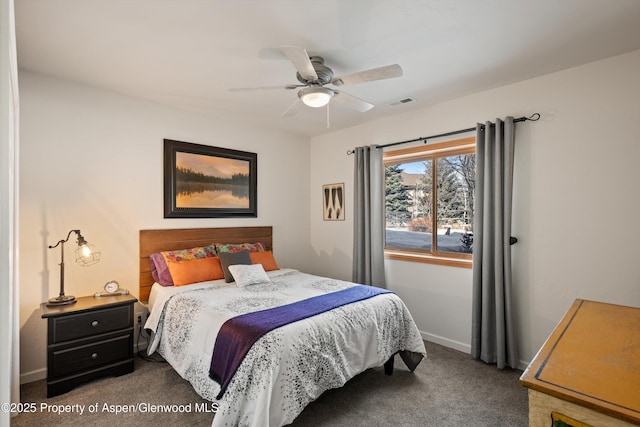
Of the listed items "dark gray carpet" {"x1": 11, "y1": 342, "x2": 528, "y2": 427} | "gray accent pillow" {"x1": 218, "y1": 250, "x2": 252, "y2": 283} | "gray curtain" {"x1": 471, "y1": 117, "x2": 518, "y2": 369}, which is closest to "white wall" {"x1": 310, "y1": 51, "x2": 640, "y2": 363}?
"gray curtain" {"x1": 471, "y1": 117, "x2": 518, "y2": 369}

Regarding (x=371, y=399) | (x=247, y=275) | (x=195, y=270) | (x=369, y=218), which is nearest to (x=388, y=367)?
(x=371, y=399)

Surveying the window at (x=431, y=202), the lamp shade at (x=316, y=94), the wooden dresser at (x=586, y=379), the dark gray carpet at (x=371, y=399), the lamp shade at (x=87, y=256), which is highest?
the lamp shade at (x=316, y=94)

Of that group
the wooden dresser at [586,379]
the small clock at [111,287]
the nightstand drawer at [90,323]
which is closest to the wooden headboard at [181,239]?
the small clock at [111,287]

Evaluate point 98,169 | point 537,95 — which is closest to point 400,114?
point 537,95

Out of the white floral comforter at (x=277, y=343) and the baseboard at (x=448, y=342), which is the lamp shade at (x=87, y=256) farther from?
the baseboard at (x=448, y=342)

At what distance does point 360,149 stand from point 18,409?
12.6 feet

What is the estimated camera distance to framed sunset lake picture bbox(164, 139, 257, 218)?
3.47 metres

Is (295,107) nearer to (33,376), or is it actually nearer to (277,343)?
(277,343)

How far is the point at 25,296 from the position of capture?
264cm

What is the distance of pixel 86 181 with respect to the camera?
9.62ft

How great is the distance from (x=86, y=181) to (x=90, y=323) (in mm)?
1273

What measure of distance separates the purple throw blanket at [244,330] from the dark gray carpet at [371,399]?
1.46ft

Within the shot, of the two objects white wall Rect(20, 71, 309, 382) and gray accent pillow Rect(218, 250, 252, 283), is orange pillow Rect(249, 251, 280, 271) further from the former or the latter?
white wall Rect(20, 71, 309, 382)

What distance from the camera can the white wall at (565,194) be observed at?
2.37 m
